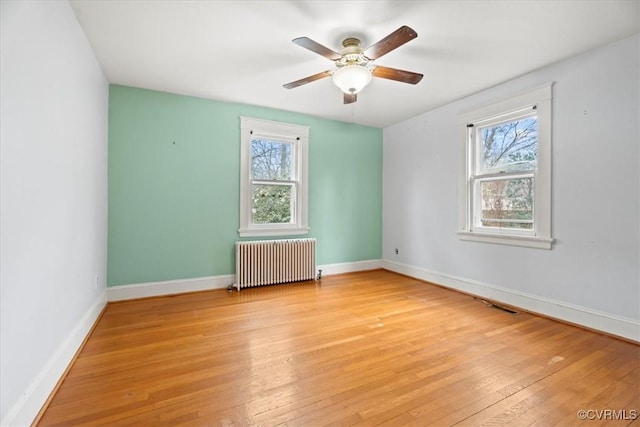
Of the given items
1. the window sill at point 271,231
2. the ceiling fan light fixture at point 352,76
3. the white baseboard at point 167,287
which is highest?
the ceiling fan light fixture at point 352,76

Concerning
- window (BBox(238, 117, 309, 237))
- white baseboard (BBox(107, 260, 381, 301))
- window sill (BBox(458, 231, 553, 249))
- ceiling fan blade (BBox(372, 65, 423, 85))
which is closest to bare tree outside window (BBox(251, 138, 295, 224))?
window (BBox(238, 117, 309, 237))

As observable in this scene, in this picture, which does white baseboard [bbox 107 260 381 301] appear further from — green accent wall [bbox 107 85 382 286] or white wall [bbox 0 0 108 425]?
white wall [bbox 0 0 108 425]

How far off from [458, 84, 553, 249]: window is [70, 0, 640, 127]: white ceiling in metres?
0.41

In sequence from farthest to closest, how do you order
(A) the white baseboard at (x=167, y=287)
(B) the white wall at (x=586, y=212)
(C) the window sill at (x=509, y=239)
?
1. (A) the white baseboard at (x=167, y=287)
2. (C) the window sill at (x=509, y=239)
3. (B) the white wall at (x=586, y=212)

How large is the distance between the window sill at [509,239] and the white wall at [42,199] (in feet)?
13.6

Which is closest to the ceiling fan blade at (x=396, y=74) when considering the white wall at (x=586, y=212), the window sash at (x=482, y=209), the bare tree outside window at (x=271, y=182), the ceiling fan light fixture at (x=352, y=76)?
the ceiling fan light fixture at (x=352, y=76)

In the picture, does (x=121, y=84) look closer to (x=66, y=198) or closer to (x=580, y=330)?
(x=66, y=198)

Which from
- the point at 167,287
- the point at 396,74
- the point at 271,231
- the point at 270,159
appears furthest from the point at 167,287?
the point at 396,74

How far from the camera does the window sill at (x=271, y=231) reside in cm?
412

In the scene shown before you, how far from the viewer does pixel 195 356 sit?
7.07 feet

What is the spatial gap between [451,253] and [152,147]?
4.23m

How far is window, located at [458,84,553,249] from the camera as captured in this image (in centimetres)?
302

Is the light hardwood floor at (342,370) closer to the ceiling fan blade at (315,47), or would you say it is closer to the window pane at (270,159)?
the window pane at (270,159)

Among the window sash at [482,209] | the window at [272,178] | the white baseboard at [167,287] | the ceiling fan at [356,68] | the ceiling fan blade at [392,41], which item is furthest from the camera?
the window at [272,178]
